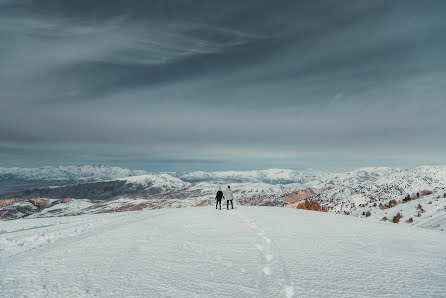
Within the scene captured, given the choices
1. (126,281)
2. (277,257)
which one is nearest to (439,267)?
(277,257)

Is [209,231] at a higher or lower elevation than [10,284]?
lower

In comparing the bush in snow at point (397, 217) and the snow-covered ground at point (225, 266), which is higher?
the snow-covered ground at point (225, 266)

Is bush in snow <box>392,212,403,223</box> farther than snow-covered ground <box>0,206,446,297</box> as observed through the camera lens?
Yes

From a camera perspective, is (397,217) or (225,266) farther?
(397,217)

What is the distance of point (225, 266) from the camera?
18.4 ft

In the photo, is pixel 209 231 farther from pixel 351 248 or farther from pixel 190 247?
pixel 351 248

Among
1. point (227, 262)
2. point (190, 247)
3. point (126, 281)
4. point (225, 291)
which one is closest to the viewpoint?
point (225, 291)

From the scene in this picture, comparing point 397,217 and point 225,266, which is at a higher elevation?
point 225,266

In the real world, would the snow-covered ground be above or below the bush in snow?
above

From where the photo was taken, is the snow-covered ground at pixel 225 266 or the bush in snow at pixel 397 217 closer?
the snow-covered ground at pixel 225 266

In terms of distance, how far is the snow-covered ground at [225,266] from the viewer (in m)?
4.23

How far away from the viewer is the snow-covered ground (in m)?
4.23

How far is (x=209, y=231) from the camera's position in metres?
10.5

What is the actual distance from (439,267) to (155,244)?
283 inches
